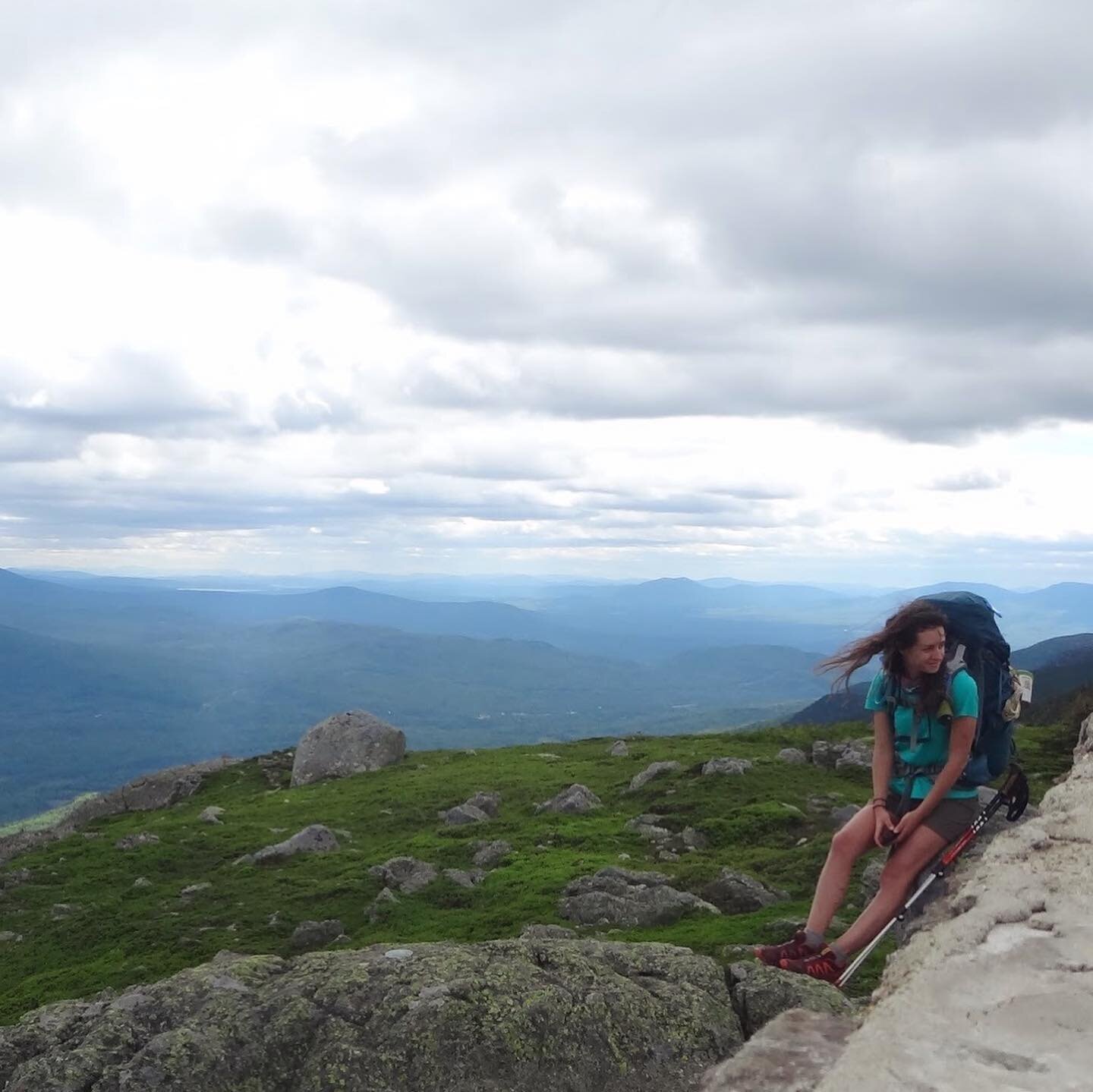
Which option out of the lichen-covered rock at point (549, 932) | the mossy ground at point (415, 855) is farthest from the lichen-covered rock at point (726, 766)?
the lichen-covered rock at point (549, 932)

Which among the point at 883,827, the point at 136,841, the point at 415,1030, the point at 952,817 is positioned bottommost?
the point at 136,841

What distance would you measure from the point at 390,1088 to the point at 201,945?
18.1 meters

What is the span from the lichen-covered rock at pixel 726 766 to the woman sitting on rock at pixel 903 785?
92.2 ft

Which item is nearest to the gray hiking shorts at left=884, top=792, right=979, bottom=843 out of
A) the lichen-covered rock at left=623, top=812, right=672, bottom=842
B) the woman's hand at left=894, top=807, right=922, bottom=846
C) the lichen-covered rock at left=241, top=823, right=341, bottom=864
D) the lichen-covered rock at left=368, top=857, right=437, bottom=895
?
the woman's hand at left=894, top=807, right=922, bottom=846

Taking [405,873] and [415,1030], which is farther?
[405,873]

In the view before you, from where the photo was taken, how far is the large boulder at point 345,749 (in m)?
58.8

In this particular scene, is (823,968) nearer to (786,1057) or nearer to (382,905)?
(786,1057)

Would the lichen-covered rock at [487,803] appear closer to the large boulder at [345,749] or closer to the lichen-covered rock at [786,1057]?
the large boulder at [345,749]

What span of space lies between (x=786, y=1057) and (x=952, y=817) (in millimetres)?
4046

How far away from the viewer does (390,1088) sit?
9.45 meters

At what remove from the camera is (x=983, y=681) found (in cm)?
1122

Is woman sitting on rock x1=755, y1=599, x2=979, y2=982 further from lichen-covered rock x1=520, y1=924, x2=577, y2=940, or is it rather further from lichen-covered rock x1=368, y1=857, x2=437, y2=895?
lichen-covered rock x1=368, y1=857, x2=437, y2=895

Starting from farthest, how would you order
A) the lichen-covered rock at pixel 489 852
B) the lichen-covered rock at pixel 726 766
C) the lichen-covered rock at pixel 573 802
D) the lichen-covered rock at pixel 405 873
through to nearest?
the lichen-covered rock at pixel 726 766
the lichen-covered rock at pixel 573 802
the lichen-covered rock at pixel 489 852
the lichen-covered rock at pixel 405 873

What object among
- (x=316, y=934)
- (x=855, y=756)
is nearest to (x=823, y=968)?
(x=316, y=934)
